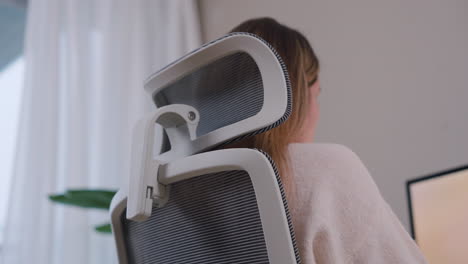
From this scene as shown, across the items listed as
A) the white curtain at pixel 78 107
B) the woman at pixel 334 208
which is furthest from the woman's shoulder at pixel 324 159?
the white curtain at pixel 78 107

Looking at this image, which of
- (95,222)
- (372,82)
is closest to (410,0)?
(372,82)

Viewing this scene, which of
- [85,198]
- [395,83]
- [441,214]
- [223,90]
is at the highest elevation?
[395,83]

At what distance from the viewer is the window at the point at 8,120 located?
2.48 metres

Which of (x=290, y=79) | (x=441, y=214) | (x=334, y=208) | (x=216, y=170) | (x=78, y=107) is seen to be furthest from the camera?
(x=78, y=107)

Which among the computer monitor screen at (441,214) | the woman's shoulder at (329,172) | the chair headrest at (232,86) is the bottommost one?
the computer monitor screen at (441,214)

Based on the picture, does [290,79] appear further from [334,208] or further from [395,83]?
[395,83]

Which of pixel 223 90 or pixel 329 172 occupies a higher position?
pixel 223 90

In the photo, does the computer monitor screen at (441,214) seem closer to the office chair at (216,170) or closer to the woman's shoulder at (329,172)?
the woman's shoulder at (329,172)

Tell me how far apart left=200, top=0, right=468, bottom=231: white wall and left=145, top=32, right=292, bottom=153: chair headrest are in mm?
1187

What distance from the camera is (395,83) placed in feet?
6.53

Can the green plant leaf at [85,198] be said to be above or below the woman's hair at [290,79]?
below

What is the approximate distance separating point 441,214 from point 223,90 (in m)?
0.82

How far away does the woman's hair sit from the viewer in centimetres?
83

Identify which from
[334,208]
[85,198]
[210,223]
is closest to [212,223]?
[210,223]
